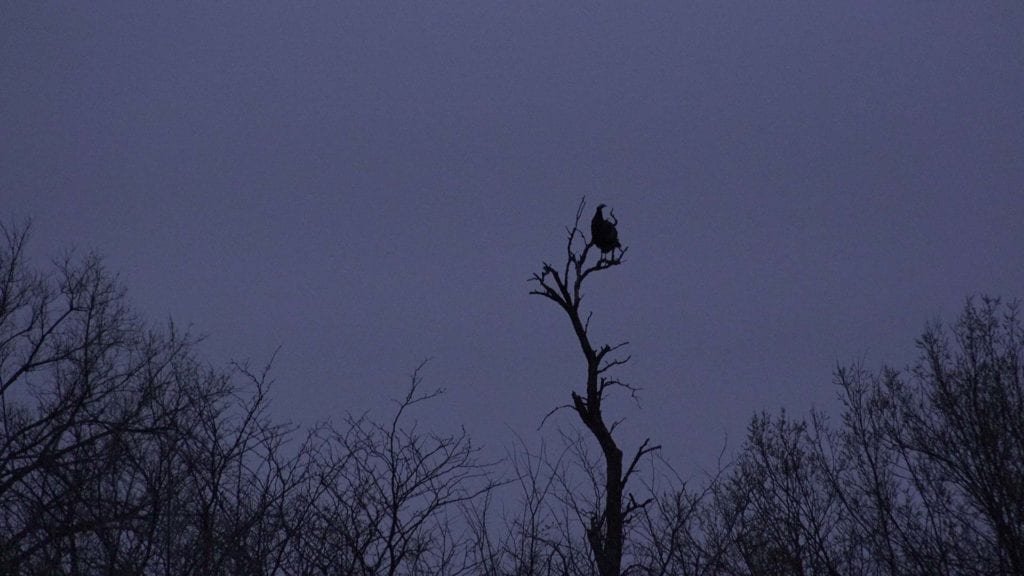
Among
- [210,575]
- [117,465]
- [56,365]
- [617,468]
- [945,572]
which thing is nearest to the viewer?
[210,575]

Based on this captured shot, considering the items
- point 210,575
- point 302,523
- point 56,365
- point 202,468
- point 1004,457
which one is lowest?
point 210,575

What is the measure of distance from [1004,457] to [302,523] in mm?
7710

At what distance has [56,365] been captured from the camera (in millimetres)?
13281

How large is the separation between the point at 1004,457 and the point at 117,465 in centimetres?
878

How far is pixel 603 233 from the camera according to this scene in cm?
811

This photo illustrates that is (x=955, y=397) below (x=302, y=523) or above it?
above

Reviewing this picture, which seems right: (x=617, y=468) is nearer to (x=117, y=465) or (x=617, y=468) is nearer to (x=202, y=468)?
(x=202, y=468)

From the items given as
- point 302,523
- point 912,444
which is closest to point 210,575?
point 302,523

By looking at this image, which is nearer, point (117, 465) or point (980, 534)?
point (117, 465)

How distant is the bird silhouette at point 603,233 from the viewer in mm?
7996

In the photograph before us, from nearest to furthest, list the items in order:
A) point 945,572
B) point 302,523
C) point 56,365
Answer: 1. point 302,523
2. point 945,572
3. point 56,365

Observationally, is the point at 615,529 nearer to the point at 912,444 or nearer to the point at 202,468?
the point at 202,468

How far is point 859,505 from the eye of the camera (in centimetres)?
1066

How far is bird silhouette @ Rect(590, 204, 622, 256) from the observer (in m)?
8.00
